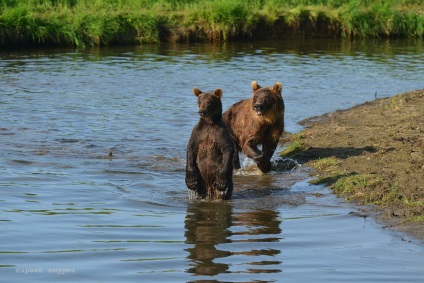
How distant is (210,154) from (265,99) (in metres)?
1.31

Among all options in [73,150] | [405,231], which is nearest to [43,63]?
[73,150]

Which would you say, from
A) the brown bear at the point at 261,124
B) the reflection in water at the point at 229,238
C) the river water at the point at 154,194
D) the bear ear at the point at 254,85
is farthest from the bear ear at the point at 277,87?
the reflection in water at the point at 229,238

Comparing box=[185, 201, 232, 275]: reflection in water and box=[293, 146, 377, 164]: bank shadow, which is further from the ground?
box=[293, 146, 377, 164]: bank shadow

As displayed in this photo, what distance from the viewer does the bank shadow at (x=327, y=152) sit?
11031mm

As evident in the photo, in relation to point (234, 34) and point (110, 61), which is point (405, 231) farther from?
point (234, 34)

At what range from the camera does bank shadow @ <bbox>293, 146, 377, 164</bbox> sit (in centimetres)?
1103

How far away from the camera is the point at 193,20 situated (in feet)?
78.2

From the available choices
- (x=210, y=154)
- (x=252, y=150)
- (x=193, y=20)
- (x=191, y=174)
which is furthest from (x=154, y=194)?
(x=193, y=20)

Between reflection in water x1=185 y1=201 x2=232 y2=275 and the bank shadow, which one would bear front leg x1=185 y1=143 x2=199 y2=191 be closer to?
reflection in water x1=185 y1=201 x2=232 y2=275

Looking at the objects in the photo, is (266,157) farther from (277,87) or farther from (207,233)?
(207,233)

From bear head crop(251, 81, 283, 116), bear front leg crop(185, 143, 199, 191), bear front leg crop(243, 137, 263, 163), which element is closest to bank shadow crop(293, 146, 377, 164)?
bear front leg crop(243, 137, 263, 163)

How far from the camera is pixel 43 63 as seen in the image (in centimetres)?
1928

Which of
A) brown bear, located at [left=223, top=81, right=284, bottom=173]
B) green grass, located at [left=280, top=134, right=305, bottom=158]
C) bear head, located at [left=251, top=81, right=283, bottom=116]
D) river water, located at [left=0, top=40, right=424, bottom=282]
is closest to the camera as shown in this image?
river water, located at [left=0, top=40, right=424, bottom=282]

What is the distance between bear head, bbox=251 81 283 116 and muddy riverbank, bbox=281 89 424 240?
3.07 feet
